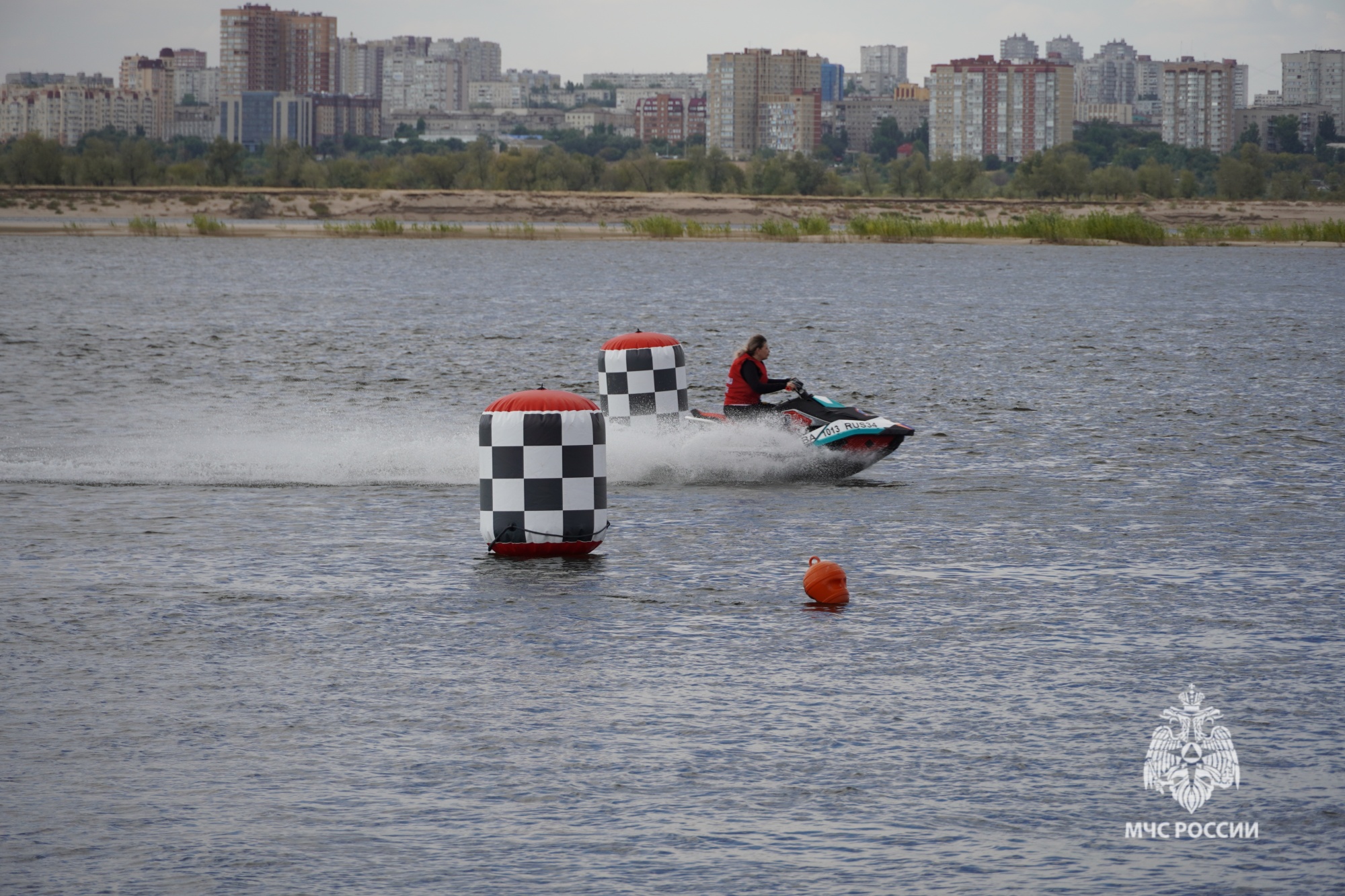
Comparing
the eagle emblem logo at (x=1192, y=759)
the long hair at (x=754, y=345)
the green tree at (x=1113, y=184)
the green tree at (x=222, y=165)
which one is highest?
the green tree at (x=222, y=165)

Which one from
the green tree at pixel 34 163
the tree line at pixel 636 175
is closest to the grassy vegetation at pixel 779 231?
the tree line at pixel 636 175

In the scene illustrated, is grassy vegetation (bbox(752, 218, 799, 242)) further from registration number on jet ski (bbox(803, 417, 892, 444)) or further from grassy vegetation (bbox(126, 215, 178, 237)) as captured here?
registration number on jet ski (bbox(803, 417, 892, 444))

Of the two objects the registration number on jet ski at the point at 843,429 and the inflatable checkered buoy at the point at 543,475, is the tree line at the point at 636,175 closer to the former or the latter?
the registration number on jet ski at the point at 843,429

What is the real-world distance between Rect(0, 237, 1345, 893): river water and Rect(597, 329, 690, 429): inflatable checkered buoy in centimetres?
58

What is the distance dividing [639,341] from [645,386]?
0.46 meters

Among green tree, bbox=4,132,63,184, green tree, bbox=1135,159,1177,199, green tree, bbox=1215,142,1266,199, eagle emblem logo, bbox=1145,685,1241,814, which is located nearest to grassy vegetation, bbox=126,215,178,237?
green tree, bbox=4,132,63,184

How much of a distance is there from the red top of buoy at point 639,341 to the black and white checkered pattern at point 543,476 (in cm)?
498

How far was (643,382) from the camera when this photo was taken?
1653 centimetres

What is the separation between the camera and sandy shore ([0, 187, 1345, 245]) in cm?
10444

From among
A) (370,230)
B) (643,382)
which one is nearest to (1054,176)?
(370,230)

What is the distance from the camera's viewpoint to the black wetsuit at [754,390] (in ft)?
52.6

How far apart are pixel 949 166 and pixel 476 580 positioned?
11899 centimetres

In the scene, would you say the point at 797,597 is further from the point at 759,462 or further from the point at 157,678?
the point at 759,462

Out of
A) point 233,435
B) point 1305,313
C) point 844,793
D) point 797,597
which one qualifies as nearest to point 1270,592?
point 797,597
